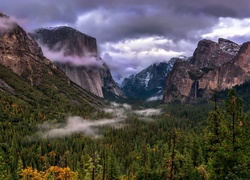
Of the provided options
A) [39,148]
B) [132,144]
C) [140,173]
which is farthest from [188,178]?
[132,144]

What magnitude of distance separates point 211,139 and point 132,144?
154199mm

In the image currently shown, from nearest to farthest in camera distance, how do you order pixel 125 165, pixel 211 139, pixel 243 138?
pixel 243 138, pixel 211 139, pixel 125 165

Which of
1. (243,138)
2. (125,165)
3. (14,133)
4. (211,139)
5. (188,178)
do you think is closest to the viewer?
(243,138)

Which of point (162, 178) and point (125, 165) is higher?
point (162, 178)

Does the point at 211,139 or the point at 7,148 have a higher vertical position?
the point at 211,139

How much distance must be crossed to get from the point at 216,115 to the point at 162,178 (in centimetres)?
3313

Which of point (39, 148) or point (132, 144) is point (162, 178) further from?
point (132, 144)

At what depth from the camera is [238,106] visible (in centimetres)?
3850

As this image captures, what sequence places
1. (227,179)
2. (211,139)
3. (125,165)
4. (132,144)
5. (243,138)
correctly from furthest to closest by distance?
(132,144) < (125,165) < (211,139) < (243,138) < (227,179)

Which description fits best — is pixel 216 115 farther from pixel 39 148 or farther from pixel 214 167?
pixel 39 148

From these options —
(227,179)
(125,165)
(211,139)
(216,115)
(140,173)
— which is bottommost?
(125,165)

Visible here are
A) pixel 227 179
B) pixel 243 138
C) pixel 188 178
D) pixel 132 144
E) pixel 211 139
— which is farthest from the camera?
pixel 132 144

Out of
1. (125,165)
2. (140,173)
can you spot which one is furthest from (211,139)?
(125,165)

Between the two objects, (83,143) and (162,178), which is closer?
(162,178)
